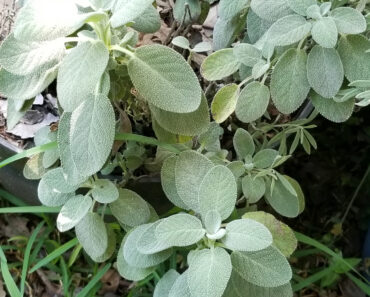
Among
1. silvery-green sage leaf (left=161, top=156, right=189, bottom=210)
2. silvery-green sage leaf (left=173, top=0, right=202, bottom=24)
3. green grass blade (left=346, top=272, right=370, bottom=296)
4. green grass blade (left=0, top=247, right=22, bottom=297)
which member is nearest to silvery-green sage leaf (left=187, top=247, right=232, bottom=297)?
silvery-green sage leaf (left=161, top=156, right=189, bottom=210)

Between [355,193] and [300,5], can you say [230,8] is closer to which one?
[300,5]

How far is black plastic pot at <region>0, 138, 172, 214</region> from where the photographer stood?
93cm

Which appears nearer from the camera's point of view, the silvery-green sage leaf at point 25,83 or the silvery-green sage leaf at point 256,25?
the silvery-green sage leaf at point 25,83

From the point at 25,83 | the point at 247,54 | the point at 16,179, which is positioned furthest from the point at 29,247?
the point at 247,54

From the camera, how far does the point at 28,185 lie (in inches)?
40.6

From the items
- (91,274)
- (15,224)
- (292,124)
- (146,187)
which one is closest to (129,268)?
(146,187)

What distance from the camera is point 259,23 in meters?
0.79

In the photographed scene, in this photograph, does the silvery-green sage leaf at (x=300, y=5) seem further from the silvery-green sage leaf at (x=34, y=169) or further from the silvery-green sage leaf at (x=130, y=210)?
the silvery-green sage leaf at (x=34, y=169)

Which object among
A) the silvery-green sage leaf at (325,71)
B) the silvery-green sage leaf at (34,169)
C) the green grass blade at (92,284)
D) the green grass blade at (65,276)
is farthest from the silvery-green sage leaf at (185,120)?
the green grass blade at (65,276)

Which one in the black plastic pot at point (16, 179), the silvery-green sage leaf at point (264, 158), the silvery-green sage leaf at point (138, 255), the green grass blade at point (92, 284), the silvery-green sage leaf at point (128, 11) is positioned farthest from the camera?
the green grass blade at point (92, 284)

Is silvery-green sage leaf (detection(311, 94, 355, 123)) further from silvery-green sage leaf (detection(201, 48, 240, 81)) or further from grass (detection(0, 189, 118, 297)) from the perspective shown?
grass (detection(0, 189, 118, 297))

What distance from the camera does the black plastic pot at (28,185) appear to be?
93 centimetres

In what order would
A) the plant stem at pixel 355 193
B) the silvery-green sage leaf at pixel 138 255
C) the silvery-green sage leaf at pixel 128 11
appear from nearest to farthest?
1. the silvery-green sage leaf at pixel 128 11
2. the silvery-green sage leaf at pixel 138 255
3. the plant stem at pixel 355 193

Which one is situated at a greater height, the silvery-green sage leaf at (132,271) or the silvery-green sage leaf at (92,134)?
the silvery-green sage leaf at (92,134)
